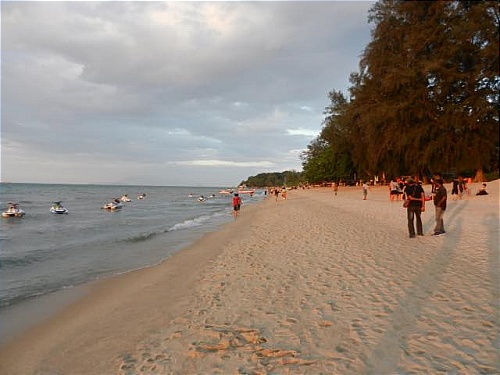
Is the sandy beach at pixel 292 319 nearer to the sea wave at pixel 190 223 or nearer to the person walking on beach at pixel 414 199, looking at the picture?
the person walking on beach at pixel 414 199

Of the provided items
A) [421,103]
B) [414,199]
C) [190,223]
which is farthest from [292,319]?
[421,103]

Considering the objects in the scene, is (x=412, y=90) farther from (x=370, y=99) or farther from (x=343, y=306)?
(x=343, y=306)

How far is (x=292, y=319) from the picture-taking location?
195 inches

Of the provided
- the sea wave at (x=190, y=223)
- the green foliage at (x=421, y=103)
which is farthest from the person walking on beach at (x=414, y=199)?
the sea wave at (x=190, y=223)

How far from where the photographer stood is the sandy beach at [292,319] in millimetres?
3793

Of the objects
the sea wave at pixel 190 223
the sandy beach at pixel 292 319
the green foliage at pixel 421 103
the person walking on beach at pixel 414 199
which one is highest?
the green foliage at pixel 421 103

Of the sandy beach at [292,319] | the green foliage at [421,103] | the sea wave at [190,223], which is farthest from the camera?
the sea wave at [190,223]

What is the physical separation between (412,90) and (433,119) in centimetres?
310

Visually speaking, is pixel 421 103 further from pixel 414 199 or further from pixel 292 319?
pixel 292 319

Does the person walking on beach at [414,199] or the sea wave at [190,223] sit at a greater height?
the person walking on beach at [414,199]

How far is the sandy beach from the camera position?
3793 mm

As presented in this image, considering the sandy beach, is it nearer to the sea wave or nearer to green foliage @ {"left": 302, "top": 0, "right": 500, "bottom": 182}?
green foliage @ {"left": 302, "top": 0, "right": 500, "bottom": 182}

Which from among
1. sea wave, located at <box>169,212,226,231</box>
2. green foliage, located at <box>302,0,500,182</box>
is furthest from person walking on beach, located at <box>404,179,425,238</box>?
sea wave, located at <box>169,212,226,231</box>

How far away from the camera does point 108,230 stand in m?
21.1
